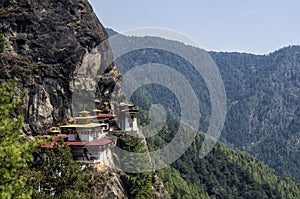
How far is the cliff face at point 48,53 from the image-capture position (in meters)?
34.6

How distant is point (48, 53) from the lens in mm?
36938

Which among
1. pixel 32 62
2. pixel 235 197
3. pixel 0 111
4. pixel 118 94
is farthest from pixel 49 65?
pixel 235 197

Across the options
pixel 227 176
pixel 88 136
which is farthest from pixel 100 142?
pixel 227 176

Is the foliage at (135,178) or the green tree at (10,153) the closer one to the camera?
the green tree at (10,153)

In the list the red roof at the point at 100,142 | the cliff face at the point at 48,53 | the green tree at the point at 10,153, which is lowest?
the red roof at the point at 100,142

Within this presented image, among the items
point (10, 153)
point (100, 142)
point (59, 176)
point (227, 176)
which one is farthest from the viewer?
point (227, 176)

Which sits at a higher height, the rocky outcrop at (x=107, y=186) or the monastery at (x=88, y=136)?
the monastery at (x=88, y=136)

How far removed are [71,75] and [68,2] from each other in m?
7.44

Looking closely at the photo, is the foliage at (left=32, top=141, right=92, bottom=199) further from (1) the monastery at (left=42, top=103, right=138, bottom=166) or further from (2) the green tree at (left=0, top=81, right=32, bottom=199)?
(2) the green tree at (left=0, top=81, right=32, bottom=199)

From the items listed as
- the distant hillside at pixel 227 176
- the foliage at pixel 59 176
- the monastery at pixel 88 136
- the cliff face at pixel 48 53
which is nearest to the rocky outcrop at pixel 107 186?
the monastery at pixel 88 136

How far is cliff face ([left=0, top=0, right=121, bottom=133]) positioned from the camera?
114 feet

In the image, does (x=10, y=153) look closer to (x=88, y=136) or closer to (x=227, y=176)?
(x=88, y=136)

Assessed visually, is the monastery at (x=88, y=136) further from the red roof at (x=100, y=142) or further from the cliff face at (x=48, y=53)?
the cliff face at (x=48, y=53)

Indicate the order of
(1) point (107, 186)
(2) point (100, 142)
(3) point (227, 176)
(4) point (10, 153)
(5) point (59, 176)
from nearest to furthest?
1. (4) point (10, 153)
2. (5) point (59, 176)
3. (1) point (107, 186)
4. (2) point (100, 142)
5. (3) point (227, 176)
